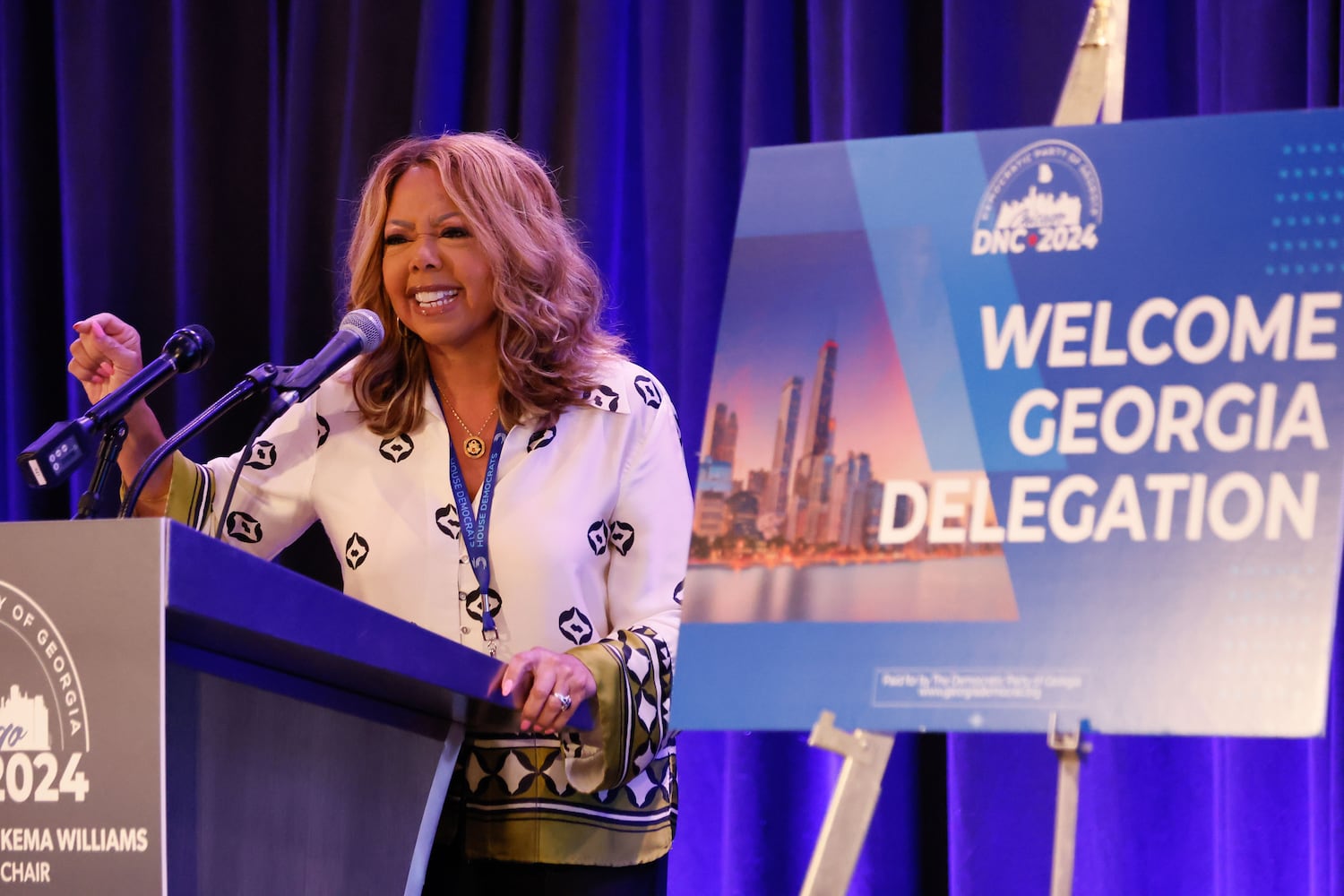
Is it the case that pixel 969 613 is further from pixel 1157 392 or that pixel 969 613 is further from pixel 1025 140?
pixel 1025 140

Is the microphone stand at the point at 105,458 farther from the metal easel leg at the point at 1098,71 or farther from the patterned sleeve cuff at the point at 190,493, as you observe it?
the metal easel leg at the point at 1098,71

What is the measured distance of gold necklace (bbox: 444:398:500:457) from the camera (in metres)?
1.95

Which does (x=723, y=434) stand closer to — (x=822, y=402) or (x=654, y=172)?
(x=822, y=402)

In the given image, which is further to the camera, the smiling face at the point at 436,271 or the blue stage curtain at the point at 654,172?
the blue stage curtain at the point at 654,172

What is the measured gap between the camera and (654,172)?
2879mm

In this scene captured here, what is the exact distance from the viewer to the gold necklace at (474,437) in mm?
1946

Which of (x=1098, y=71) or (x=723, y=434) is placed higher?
(x=1098, y=71)

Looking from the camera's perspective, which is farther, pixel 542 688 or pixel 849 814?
pixel 542 688

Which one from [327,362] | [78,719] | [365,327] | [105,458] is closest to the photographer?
[78,719]

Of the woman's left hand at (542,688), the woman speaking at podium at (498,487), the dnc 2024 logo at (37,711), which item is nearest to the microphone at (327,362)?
the woman speaking at podium at (498,487)

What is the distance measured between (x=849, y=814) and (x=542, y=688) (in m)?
0.44

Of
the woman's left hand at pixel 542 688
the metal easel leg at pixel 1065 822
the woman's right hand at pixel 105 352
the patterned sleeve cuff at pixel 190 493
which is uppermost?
the woman's right hand at pixel 105 352

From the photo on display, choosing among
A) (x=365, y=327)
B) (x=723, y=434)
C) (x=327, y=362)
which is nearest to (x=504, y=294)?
(x=365, y=327)

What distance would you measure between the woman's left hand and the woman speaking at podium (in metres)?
0.03
